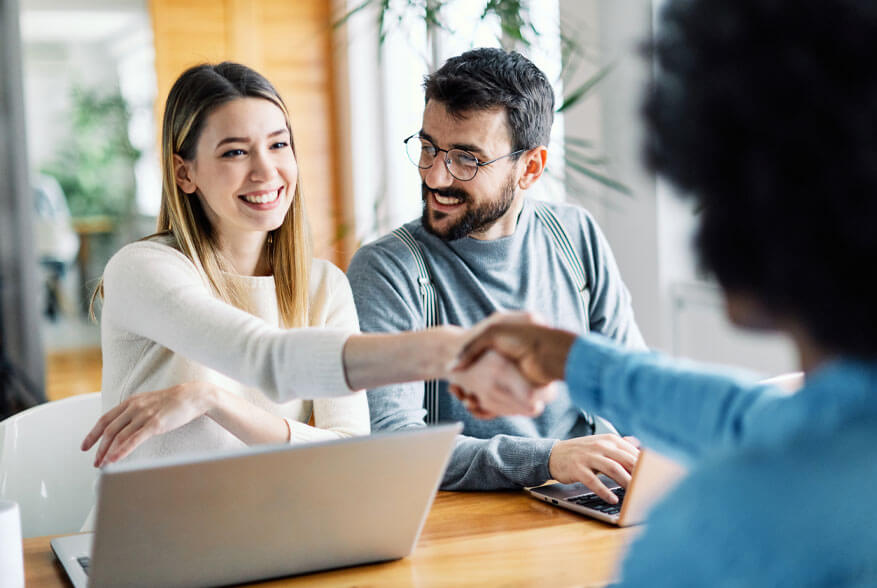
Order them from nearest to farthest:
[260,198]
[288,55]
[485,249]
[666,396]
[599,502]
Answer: [666,396], [599,502], [260,198], [485,249], [288,55]

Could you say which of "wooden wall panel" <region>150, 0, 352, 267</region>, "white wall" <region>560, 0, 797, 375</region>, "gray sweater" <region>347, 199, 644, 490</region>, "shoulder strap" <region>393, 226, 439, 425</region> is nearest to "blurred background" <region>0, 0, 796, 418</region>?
"wooden wall panel" <region>150, 0, 352, 267</region>

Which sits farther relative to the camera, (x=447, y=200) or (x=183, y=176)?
(x=447, y=200)

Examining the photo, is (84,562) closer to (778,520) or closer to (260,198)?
(260,198)

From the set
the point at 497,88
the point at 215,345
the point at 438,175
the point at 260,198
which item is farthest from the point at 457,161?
the point at 215,345

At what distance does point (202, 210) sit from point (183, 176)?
81 millimetres

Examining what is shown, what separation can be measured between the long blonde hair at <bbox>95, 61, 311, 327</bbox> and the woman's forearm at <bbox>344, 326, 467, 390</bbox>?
0.50 meters

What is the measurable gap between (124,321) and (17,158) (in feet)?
9.32

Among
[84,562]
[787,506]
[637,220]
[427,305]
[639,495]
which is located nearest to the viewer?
[787,506]

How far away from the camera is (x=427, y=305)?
6.30 ft

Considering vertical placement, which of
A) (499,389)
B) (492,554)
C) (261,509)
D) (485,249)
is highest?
(485,249)

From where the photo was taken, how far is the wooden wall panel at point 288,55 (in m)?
4.65

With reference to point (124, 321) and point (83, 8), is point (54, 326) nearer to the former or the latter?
point (83, 8)

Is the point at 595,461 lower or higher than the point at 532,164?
lower

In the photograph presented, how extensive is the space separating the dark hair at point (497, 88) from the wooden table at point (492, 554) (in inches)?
36.2
